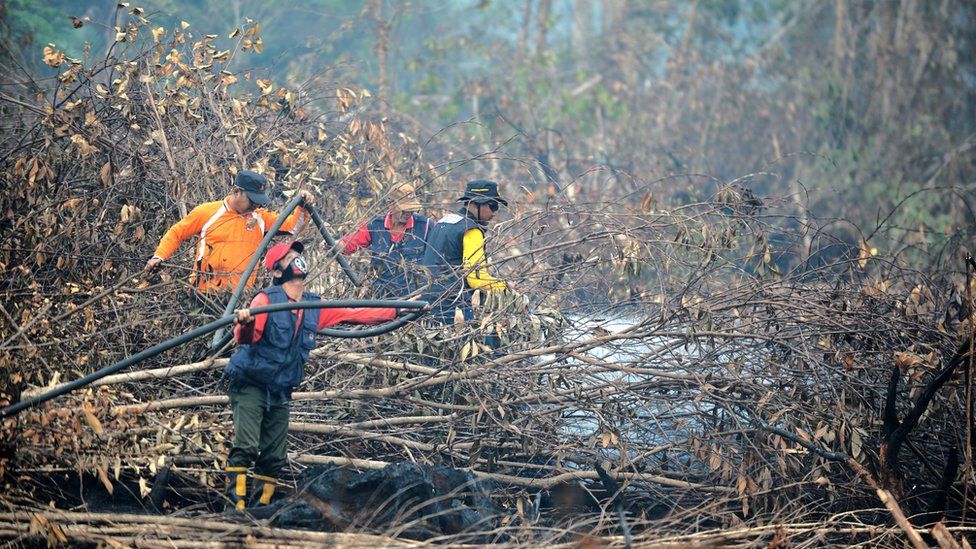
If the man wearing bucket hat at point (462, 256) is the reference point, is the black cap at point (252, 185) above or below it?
above

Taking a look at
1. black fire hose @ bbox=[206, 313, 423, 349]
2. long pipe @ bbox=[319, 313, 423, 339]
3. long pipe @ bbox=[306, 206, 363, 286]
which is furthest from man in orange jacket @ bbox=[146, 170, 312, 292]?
long pipe @ bbox=[319, 313, 423, 339]

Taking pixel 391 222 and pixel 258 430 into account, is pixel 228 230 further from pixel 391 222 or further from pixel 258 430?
pixel 258 430

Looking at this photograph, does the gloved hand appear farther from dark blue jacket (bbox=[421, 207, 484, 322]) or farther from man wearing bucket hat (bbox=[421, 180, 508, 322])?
dark blue jacket (bbox=[421, 207, 484, 322])

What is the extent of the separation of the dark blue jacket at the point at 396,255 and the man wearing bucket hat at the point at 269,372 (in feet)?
3.08

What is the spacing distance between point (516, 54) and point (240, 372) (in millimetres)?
13033

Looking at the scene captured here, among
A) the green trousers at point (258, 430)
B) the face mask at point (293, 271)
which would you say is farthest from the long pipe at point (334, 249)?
the green trousers at point (258, 430)

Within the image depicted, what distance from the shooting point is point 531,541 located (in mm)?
4449

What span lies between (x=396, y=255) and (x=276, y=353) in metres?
1.67

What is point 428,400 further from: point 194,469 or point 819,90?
point 819,90

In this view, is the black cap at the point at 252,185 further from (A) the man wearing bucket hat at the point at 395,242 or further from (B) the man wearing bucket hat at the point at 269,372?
(B) the man wearing bucket hat at the point at 269,372

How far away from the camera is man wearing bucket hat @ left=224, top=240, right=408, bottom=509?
4648 millimetres

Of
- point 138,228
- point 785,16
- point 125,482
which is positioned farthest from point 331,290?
point 785,16

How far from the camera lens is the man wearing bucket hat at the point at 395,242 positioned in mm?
5934

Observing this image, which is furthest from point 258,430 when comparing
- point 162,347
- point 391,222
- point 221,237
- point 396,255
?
point 391,222
